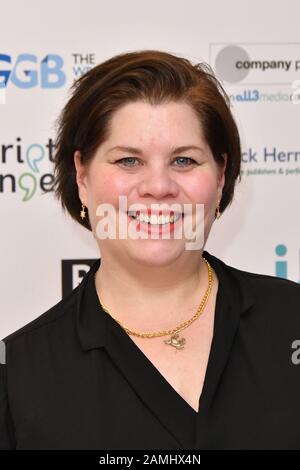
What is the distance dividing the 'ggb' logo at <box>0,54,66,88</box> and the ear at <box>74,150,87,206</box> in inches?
36.0

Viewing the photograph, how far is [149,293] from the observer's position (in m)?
1.41

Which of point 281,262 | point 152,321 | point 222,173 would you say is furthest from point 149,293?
point 281,262

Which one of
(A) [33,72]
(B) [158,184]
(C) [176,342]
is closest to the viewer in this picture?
(B) [158,184]

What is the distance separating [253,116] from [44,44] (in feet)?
2.37

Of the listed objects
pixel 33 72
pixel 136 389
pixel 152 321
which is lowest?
pixel 136 389

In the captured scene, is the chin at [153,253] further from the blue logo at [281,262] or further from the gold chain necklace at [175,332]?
the blue logo at [281,262]

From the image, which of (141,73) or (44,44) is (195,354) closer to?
(141,73)

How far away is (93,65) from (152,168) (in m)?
1.12

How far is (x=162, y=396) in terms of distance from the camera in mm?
1284

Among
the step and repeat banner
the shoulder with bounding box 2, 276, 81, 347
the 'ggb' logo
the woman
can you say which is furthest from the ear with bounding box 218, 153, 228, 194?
the 'ggb' logo

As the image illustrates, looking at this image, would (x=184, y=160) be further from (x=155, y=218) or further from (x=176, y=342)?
(x=176, y=342)

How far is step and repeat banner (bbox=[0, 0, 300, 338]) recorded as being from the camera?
2.28 meters

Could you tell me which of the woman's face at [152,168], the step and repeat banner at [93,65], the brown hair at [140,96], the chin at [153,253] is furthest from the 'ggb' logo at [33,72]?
the chin at [153,253]

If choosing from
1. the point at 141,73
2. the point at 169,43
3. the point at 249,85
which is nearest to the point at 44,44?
the point at 169,43
